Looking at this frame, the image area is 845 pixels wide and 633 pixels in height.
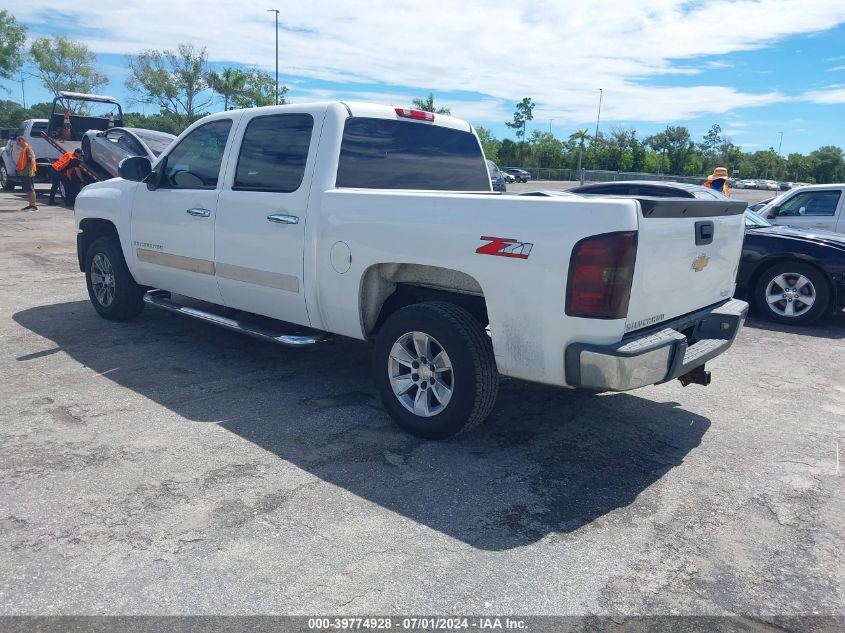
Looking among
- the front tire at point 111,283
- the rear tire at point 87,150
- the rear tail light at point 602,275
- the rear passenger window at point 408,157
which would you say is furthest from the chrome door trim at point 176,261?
the rear tire at point 87,150

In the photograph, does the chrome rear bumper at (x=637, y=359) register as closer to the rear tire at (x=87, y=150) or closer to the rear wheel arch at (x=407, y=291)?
the rear wheel arch at (x=407, y=291)

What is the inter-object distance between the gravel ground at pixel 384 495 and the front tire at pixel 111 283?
0.90 m

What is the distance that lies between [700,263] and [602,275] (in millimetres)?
1043

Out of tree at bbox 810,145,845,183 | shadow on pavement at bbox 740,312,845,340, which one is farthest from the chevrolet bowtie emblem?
tree at bbox 810,145,845,183

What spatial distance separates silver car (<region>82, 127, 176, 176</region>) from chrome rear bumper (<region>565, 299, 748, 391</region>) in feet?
44.1

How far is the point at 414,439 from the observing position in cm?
432

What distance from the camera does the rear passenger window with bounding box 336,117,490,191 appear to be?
15.9ft

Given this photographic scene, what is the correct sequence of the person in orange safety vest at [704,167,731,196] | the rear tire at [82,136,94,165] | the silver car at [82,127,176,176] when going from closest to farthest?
the person in orange safety vest at [704,167,731,196] → the silver car at [82,127,176,176] → the rear tire at [82,136,94,165]

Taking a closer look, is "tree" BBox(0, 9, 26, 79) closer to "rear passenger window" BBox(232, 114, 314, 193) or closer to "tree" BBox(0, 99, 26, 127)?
"tree" BBox(0, 99, 26, 127)

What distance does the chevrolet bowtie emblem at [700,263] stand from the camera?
405cm

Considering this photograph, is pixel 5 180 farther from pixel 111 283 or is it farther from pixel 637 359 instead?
pixel 637 359

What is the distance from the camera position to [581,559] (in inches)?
121

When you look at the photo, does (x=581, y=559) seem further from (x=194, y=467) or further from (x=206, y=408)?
(x=206, y=408)

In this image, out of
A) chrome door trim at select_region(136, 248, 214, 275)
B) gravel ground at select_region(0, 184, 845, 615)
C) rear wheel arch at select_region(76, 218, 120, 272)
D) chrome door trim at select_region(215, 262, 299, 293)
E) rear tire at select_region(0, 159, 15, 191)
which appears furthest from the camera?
rear tire at select_region(0, 159, 15, 191)
